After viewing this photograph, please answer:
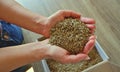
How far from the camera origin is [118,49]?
4.03 ft

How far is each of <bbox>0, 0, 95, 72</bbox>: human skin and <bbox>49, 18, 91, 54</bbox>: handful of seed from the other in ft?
0.10

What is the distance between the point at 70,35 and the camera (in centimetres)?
101

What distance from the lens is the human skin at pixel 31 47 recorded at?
920 millimetres

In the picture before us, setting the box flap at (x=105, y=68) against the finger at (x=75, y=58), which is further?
the box flap at (x=105, y=68)

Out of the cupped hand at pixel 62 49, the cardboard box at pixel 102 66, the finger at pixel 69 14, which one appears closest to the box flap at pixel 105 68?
the cardboard box at pixel 102 66

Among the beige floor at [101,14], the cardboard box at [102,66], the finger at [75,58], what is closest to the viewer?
the finger at [75,58]

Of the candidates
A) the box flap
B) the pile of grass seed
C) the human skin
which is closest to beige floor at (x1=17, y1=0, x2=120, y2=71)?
the box flap

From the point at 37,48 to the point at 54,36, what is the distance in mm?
104

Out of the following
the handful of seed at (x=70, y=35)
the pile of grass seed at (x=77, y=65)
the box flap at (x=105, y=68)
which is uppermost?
the handful of seed at (x=70, y=35)

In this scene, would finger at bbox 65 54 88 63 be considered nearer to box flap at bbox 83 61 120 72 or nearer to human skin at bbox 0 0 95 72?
human skin at bbox 0 0 95 72

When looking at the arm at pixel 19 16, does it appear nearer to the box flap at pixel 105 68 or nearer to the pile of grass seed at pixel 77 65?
the pile of grass seed at pixel 77 65

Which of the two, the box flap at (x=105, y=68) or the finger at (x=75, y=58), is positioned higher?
the finger at (x=75, y=58)

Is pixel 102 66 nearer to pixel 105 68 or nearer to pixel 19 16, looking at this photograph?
pixel 105 68

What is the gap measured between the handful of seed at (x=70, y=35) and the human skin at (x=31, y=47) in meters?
0.03
